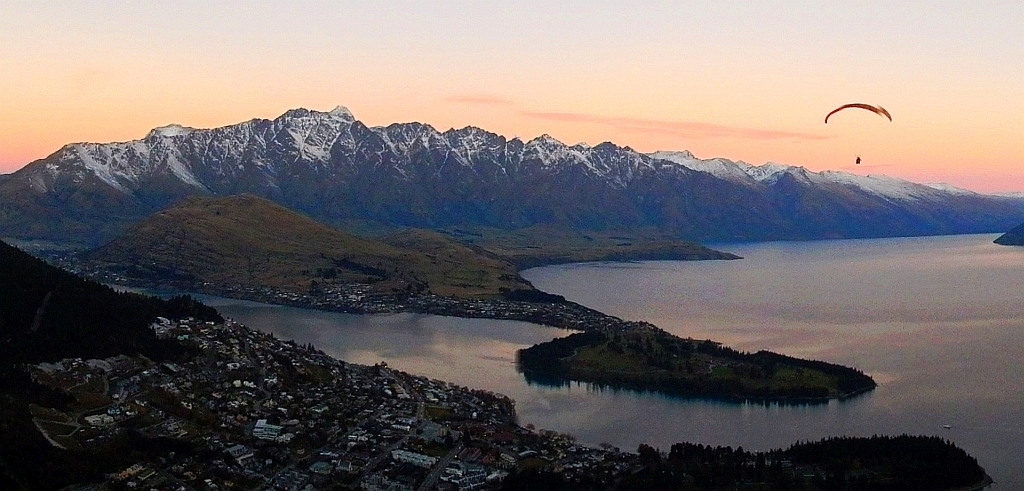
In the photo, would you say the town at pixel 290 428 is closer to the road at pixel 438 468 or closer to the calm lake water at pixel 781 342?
the road at pixel 438 468

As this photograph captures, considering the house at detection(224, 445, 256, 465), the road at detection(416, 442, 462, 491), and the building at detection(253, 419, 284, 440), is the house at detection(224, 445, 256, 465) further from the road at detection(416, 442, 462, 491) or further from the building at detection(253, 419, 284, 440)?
the road at detection(416, 442, 462, 491)

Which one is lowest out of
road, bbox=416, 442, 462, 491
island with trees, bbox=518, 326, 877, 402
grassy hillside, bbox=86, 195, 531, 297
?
road, bbox=416, 442, 462, 491

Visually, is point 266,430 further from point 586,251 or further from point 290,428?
point 586,251

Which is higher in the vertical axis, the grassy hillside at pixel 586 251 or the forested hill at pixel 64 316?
the grassy hillside at pixel 586 251

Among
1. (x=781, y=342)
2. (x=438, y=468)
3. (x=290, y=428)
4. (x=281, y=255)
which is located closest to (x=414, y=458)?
(x=438, y=468)

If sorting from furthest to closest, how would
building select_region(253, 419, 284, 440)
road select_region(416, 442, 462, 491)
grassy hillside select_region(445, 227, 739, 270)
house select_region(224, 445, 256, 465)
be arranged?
grassy hillside select_region(445, 227, 739, 270) → building select_region(253, 419, 284, 440) → house select_region(224, 445, 256, 465) → road select_region(416, 442, 462, 491)

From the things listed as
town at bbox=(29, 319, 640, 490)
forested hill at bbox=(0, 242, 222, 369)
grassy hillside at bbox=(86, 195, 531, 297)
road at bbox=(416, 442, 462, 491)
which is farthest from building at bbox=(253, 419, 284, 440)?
grassy hillside at bbox=(86, 195, 531, 297)

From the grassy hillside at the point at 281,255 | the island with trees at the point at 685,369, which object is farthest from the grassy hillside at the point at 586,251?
the island with trees at the point at 685,369
